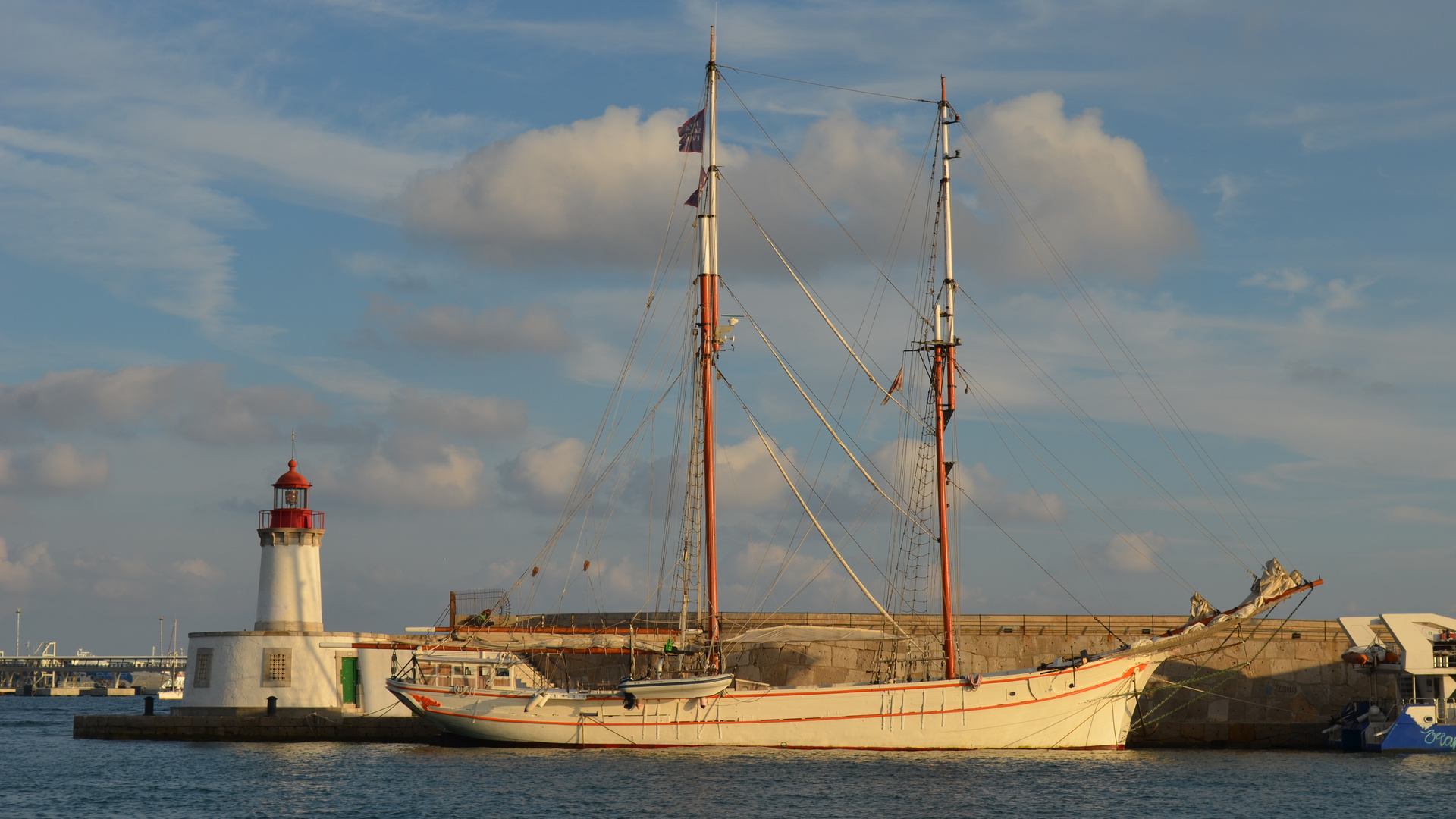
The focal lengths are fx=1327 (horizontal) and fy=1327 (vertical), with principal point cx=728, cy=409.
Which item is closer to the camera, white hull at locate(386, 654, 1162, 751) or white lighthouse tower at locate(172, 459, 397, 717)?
white hull at locate(386, 654, 1162, 751)

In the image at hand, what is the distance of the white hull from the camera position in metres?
41.8

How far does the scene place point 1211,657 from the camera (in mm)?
45875

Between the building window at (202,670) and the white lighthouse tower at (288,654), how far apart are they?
3 centimetres

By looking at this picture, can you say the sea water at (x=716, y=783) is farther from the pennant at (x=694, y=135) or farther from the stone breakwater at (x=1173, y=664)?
the pennant at (x=694, y=135)

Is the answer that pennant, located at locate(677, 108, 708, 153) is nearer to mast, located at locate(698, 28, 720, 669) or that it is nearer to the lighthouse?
mast, located at locate(698, 28, 720, 669)

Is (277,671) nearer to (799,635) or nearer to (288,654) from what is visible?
(288,654)

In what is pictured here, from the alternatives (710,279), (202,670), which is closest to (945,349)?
(710,279)

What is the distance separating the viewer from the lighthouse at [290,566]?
49250 millimetres

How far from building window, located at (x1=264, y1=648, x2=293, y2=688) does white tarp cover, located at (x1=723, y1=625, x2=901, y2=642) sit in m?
16.3

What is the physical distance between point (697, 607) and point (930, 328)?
42.4 ft

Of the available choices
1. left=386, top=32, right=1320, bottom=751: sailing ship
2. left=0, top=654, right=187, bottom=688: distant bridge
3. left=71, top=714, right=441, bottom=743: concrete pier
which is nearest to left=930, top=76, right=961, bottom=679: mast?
left=386, top=32, right=1320, bottom=751: sailing ship

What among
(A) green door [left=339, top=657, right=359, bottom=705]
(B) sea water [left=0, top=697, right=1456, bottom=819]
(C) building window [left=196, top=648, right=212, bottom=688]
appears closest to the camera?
(B) sea water [left=0, top=697, right=1456, bottom=819]

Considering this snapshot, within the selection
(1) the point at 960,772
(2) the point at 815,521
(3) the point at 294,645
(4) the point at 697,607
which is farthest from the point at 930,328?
(3) the point at 294,645

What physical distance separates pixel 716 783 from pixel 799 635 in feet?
31.6
